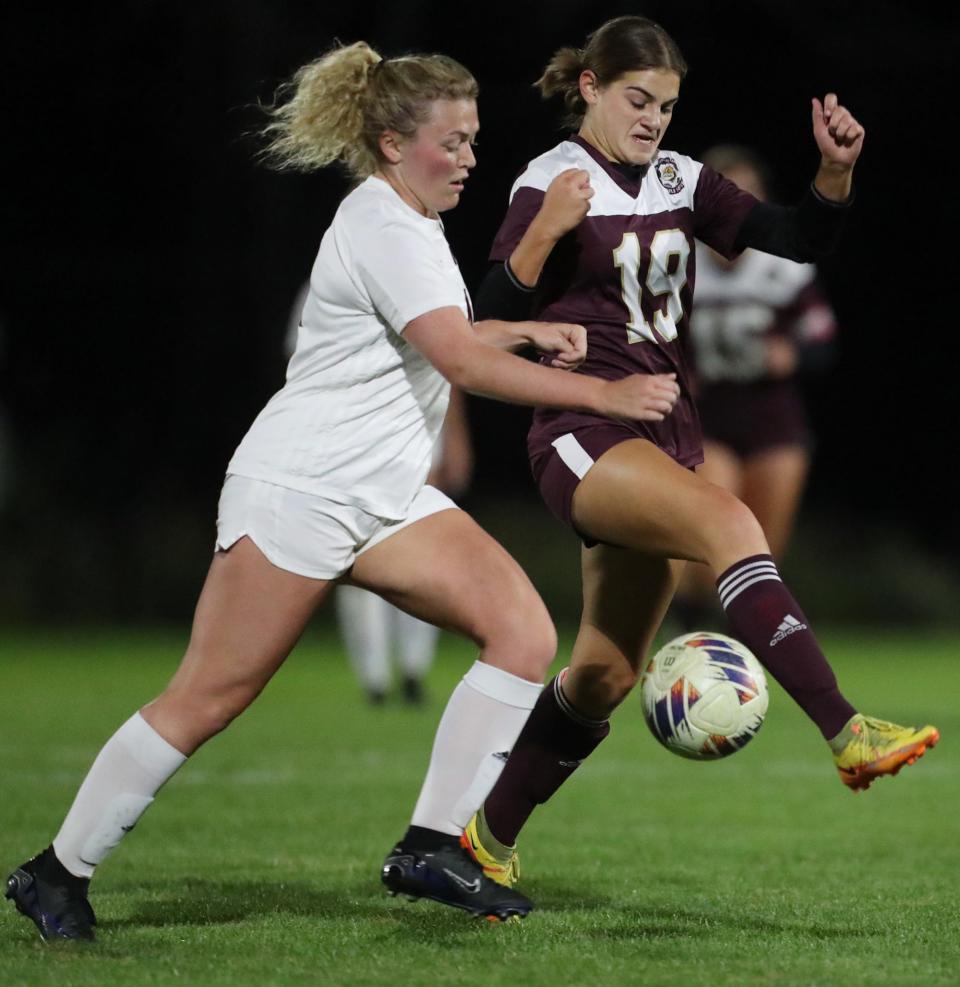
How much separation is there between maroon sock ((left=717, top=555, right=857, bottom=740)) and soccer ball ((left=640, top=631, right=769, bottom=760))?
42 centimetres

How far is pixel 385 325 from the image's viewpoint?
13.8 ft

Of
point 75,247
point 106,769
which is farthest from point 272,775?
point 75,247

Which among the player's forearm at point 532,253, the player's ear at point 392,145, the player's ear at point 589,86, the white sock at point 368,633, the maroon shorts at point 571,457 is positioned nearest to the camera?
the player's ear at point 392,145

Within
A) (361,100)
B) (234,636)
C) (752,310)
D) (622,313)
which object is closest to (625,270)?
(622,313)

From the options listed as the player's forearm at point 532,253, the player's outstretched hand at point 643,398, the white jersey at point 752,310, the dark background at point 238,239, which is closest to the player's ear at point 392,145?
the player's forearm at point 532,253

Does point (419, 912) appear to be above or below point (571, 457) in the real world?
below

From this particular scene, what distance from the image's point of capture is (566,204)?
434 centimetres

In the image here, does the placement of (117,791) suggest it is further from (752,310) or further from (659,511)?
(752,310)

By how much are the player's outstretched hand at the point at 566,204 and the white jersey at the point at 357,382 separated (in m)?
0.29

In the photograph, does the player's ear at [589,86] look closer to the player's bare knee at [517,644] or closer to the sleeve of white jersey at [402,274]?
the sleeve of white jersey at [402,274]

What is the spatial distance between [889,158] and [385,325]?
54.9 ft

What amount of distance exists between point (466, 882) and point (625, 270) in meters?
1.60

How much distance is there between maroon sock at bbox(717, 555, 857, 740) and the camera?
13.2 ft

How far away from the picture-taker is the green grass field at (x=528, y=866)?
12.9 ft
